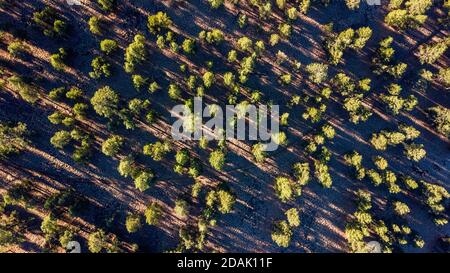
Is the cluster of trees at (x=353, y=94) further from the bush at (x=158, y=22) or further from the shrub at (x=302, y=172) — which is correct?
the bush at (x=158, y=22)

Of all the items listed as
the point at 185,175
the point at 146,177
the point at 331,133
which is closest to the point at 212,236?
the point at 185,175

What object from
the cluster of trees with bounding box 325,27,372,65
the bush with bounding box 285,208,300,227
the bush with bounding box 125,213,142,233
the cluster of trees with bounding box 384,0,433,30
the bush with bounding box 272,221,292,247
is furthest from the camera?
the cluster of trees with bounding box 384,0,433,30

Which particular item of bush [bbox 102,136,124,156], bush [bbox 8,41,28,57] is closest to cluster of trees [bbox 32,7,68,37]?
bush [bbox 8,41,28,57]

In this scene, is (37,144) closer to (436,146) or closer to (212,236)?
(212,236)

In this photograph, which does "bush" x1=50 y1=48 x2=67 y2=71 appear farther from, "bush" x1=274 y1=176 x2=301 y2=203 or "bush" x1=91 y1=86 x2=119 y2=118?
"bush" x1=274 y1=176 x2=301 y2=203

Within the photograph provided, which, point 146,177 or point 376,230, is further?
point 376,230

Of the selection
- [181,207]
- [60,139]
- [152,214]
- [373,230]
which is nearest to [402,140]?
[373,230]
